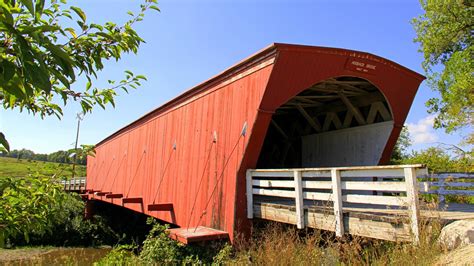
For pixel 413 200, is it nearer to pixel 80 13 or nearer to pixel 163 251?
pixel 80 13

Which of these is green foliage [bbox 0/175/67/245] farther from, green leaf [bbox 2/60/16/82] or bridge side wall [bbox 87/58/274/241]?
bridge side wall [bbox 87/58/274/241]

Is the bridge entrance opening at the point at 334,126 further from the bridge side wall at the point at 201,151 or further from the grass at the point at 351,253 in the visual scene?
the grass at the point at 351,253

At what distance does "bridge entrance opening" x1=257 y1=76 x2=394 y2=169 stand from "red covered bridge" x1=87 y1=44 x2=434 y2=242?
0.03 m

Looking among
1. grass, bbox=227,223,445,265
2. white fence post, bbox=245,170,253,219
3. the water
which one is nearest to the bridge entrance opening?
white fence post, bbox=245,170,253,219

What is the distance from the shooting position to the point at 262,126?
6.70 m

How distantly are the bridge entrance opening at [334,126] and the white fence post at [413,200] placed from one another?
4091 mm

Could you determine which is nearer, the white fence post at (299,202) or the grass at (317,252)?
the grass at (317,252)

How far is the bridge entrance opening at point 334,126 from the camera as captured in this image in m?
8.48

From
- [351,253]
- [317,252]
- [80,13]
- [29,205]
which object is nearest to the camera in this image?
[80,13]

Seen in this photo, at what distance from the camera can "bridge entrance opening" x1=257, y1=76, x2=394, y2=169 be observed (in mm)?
8477

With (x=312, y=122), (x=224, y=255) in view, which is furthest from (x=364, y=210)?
(x=312, y=122)

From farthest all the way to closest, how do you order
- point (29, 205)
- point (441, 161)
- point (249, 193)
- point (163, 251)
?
point (441, 161) < point (163, 251) < point (249, 193) < point (29, 205)

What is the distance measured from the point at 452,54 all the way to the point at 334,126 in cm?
1197

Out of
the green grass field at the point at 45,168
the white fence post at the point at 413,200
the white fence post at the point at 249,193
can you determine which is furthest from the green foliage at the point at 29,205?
the white fence post at the point at 249,193
